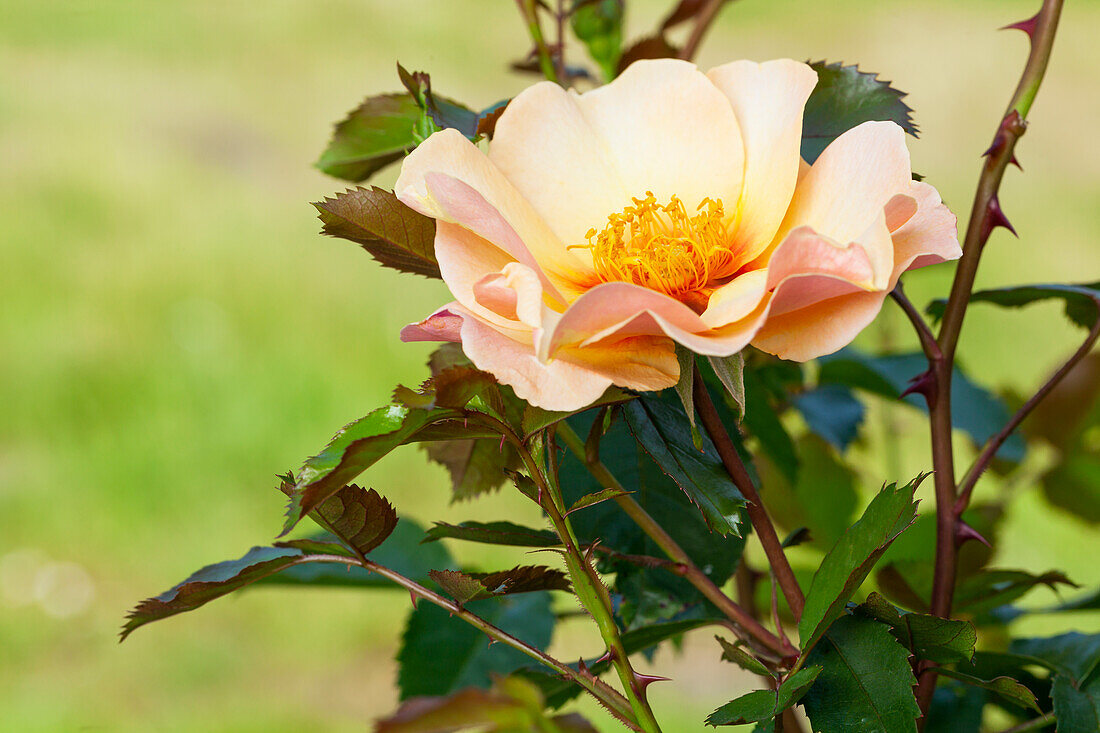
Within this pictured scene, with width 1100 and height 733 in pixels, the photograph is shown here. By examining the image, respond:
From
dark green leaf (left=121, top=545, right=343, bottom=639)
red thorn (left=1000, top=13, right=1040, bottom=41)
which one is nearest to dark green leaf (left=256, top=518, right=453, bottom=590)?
dark green leaf (left=121, top=545, right=343, bottom=639)

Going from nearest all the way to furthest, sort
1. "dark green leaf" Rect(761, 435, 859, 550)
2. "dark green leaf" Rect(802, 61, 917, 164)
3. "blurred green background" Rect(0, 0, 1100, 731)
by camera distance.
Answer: "dark green leaf" Rect(802, 61, 917, 164)
"dark green leaf" Rect(761, 435, 859, 550)
"blurred green background" Rect(0, 0, 1100, 731)

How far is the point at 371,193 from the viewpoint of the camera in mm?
228

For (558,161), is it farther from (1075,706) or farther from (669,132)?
(1075,706)

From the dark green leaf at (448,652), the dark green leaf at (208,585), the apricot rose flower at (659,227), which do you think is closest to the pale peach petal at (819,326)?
the apricot rose flower at (659,227)

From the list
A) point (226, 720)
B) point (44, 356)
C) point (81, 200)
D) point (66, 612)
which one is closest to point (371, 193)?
point (226, 720)

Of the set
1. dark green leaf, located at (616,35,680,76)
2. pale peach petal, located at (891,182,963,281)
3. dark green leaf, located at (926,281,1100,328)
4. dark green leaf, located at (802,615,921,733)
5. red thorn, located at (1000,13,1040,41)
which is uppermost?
dark green leaf, located at (616,35,680,76)

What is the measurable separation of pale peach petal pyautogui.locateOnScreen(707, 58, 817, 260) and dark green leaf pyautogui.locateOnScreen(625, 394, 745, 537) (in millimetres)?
46

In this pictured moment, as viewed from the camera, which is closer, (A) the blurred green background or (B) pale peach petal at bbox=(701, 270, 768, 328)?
(B) pale peach petal at bbox=(701, 270, 768, 328)

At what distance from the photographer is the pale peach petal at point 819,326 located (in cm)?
19

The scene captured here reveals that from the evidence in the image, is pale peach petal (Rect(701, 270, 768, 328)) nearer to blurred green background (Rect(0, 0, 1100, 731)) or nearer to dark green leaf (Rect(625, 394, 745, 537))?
dark green leaf (Rect(625, 394, 745, 537))

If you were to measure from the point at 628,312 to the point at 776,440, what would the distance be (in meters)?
0.20

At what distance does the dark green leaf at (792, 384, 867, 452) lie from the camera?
0.44 meters

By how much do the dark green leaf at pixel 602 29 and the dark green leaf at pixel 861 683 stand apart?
0.26 metres

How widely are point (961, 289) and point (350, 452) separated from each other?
167 mm
